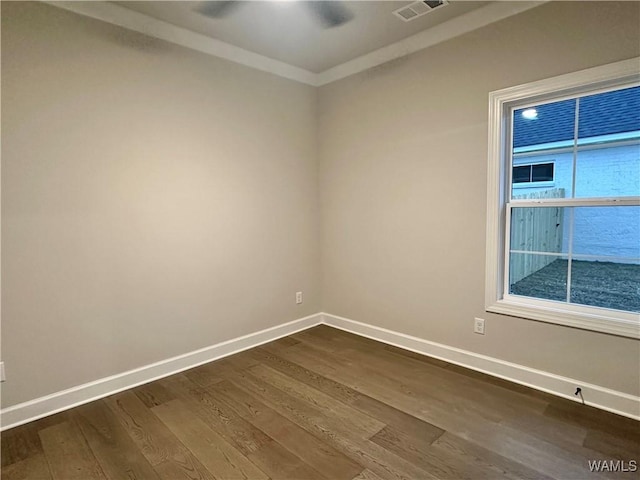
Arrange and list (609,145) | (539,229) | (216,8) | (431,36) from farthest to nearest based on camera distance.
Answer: (431,36) → (539,229) → (216,8) → (609,145)

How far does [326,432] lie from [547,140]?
7.93 feet

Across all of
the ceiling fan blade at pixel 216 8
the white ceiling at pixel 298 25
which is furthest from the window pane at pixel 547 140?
the ceiling fan blade at pixel 216 8

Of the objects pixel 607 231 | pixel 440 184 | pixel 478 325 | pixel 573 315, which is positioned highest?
pixel 440 184

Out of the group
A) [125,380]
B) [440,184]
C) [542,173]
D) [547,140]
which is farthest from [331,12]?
[125,380]

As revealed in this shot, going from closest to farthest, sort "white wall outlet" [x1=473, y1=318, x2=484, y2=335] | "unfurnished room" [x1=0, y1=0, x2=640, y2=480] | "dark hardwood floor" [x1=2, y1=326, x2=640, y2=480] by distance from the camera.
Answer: "dark hardwood floor" [x1=2, y1=326, x2=640, y2=480] → "unfurnished room" [x1=0, y1=0, x2=640, y2=480] → "white wall outlet" [x1=473, y1=318, x2=484, y2=335]

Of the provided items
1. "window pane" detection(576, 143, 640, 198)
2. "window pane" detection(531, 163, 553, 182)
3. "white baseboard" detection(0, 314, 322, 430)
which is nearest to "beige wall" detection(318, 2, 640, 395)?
"window pane" detection(531, 163, 553, 182)

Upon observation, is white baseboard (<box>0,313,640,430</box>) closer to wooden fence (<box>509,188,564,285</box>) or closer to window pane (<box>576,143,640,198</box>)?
wooden fence (<box>509,188,564,285</box>)

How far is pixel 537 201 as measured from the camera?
8.10 ft

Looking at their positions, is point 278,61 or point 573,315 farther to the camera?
point 278,61

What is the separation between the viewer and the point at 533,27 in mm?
2326

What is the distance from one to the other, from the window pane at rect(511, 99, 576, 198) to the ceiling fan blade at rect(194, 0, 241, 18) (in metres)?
2.14

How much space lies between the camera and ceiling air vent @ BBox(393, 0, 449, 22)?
7.97 feet

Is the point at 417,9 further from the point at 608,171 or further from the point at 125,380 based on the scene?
the point at 125,380

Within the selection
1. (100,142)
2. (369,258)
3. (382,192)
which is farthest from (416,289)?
(100,142)
